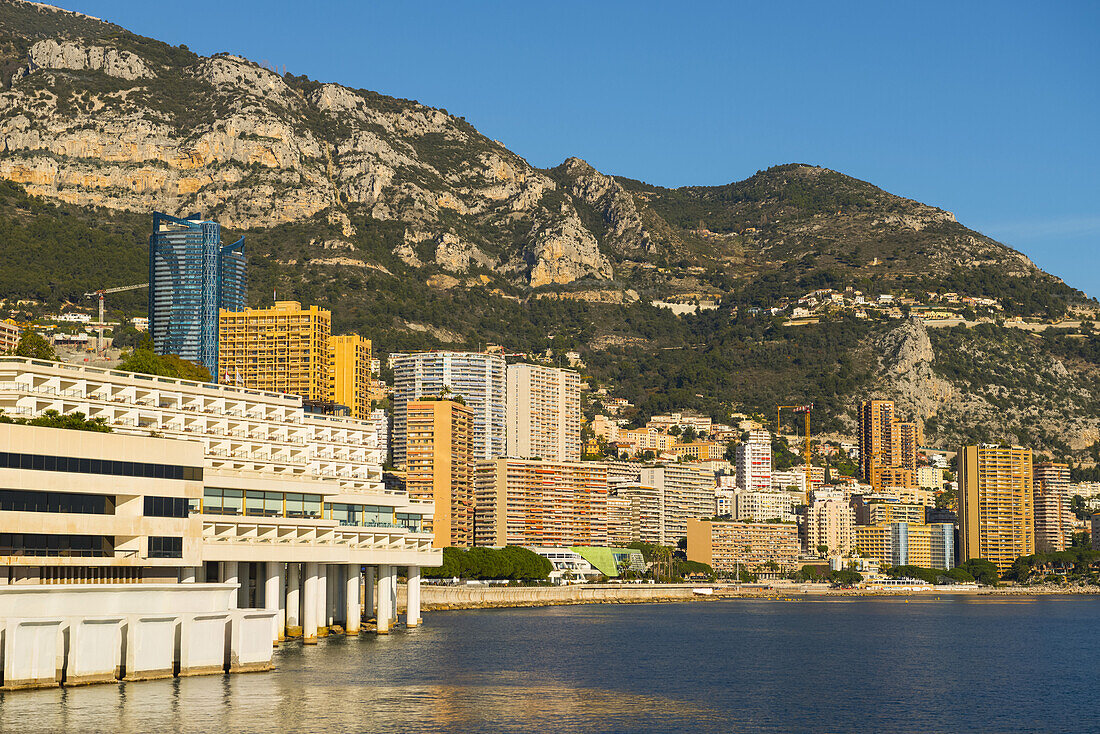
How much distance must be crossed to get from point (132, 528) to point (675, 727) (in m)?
30.5

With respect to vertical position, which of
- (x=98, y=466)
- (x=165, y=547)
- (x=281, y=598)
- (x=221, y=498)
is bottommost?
(x=281, y=598)

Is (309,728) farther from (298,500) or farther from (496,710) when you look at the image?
(298,500)

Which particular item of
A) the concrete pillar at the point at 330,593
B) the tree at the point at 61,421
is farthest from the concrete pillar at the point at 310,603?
the tree at the point at 61,421

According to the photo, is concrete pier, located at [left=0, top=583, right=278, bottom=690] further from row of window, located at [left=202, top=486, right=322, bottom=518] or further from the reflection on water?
row of window, located at [left=202, top=486, right=322, bottom=518]

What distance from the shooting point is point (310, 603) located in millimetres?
110500

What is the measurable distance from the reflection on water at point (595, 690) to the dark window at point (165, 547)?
298 inches

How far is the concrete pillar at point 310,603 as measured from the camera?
10981cm

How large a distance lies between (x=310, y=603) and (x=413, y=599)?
3173 cm

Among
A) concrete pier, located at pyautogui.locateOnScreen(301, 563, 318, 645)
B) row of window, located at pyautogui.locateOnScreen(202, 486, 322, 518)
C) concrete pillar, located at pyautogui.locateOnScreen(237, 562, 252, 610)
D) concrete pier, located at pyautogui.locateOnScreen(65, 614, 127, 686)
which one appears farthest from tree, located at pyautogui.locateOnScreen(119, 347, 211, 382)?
concrete pier, located at pyautogui.locateOnScreen(65, 614, 127, 686)

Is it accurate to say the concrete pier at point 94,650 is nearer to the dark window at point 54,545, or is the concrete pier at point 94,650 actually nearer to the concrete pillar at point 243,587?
the dark window at point 54,545

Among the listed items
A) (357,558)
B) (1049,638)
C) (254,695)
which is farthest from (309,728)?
(1049,638)

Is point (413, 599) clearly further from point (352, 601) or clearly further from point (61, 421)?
point (61, 421)

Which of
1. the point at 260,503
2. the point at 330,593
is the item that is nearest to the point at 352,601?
the point at 330,593

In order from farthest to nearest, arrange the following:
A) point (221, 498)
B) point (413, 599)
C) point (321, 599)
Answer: point (413, 599) < point (321, 599) < point (221, 498)
